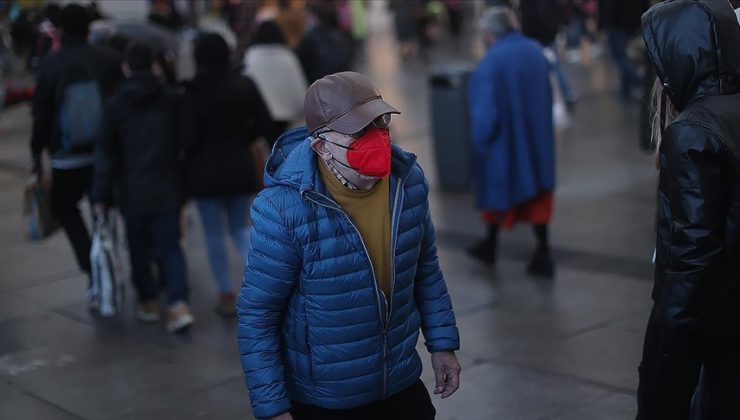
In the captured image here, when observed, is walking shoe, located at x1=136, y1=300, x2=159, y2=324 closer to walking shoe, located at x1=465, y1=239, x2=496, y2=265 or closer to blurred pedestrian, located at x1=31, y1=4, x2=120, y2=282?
blurred pedestrian, located at x1=31, y1=4, x2=120, y2=282

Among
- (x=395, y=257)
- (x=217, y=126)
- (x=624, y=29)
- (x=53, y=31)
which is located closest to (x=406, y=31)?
(x=624, y=29)

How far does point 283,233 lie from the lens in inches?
140

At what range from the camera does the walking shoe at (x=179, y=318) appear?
23.5ft

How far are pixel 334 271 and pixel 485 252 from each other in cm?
484

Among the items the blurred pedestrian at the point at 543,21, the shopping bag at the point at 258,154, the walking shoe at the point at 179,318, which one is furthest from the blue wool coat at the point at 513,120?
the blurred pedestrian at the point at 543,21

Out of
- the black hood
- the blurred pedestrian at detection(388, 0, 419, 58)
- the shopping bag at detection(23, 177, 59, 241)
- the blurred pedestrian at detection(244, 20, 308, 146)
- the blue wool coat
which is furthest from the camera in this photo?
the blurred pedestrian at detection(388, 0, 419, 58)

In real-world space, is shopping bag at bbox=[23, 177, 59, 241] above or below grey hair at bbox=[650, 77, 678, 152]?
below

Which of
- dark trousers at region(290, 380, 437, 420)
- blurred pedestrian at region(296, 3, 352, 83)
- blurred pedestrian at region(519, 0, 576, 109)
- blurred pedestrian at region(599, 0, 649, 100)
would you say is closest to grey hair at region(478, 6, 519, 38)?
blurred pedestrian at region(296, 3, 352, 83)

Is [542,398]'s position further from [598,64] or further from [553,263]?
[598,64]

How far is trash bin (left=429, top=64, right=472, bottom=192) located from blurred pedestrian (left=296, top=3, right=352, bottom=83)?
94 cm

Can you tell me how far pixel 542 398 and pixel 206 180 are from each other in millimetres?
2571

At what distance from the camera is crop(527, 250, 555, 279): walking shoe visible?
798cm

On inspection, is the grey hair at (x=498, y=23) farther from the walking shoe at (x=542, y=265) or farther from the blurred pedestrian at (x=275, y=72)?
the blurred pedestrian at (x=275, y=72)

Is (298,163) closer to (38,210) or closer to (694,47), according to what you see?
(694,47)
